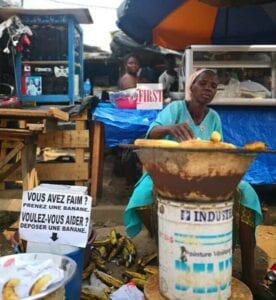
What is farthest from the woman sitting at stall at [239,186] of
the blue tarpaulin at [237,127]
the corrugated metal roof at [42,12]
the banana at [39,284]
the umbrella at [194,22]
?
the corrugated metal roof at [42,12]

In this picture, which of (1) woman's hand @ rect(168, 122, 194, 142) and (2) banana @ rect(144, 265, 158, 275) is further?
(2) banana @ rect(144, 265, 158, 275)

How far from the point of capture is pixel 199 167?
2.18 meters

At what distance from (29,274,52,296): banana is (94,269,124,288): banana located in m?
1.19

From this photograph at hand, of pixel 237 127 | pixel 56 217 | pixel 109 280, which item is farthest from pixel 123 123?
pixel 56 217

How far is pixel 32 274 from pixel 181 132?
132 centimetres

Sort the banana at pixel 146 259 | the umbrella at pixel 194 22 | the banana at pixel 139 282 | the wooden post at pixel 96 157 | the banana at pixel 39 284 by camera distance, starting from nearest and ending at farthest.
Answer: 1. the banana at pixel 39 284
2. the banana at pixel 139 282
3. the banana at pixel 146 259
4. the wooden post at pixel 96 157
5. the umbrella at pixel 194 22

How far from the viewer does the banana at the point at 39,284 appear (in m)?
2.15

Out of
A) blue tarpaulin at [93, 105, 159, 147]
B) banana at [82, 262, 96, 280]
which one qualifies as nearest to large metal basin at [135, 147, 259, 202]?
banana at [82, 262, 96, 280]

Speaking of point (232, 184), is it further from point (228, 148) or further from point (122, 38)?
point (122, 38)

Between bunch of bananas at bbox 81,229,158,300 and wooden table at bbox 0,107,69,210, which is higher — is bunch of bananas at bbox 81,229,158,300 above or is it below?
below

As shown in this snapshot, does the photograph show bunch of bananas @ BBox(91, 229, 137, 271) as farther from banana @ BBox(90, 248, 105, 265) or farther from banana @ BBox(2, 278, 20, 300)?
banana @ BBox(2, 278, 20, 300)

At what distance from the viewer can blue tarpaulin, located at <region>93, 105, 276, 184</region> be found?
201 inches

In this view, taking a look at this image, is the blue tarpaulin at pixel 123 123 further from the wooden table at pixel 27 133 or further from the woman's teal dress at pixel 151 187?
the woman's teal dress at pixel 151 187

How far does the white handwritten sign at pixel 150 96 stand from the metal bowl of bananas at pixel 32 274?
3017mm
